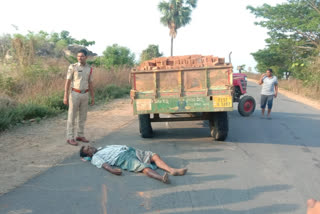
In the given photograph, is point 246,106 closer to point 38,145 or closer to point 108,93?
point 38,145

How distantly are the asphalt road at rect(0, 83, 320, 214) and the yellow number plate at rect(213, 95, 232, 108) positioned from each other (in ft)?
2.93

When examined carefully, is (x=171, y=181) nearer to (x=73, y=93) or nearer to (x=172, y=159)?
(x=172, y=159)

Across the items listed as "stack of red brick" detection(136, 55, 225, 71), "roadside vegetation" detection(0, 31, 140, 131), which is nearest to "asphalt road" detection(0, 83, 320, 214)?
"stack of red brick" detection(136, 55, 225, 71)

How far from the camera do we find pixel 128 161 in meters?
4.73

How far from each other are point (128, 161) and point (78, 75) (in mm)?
2506

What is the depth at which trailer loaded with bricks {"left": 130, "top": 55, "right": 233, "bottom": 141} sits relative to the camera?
19.9 ft

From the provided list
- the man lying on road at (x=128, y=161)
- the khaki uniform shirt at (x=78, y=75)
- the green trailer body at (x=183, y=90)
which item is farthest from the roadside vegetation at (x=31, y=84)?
the man lying on road at (x=128, y=161)

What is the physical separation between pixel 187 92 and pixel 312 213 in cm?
477

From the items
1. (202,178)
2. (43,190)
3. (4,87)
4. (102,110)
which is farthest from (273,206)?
(4,87)

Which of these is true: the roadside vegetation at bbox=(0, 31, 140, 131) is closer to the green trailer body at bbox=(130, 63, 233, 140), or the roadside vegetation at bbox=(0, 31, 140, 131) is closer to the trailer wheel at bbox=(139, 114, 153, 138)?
the trailer wheel at bbox=(139, 114, 153, 138)

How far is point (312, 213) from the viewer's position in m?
1.59

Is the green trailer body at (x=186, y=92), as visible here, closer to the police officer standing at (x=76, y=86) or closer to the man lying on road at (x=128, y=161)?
the police officer standing at (x=76, y=86)

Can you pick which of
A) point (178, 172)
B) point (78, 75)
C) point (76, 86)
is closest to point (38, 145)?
point (76, 86)

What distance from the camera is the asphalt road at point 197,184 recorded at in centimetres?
349
